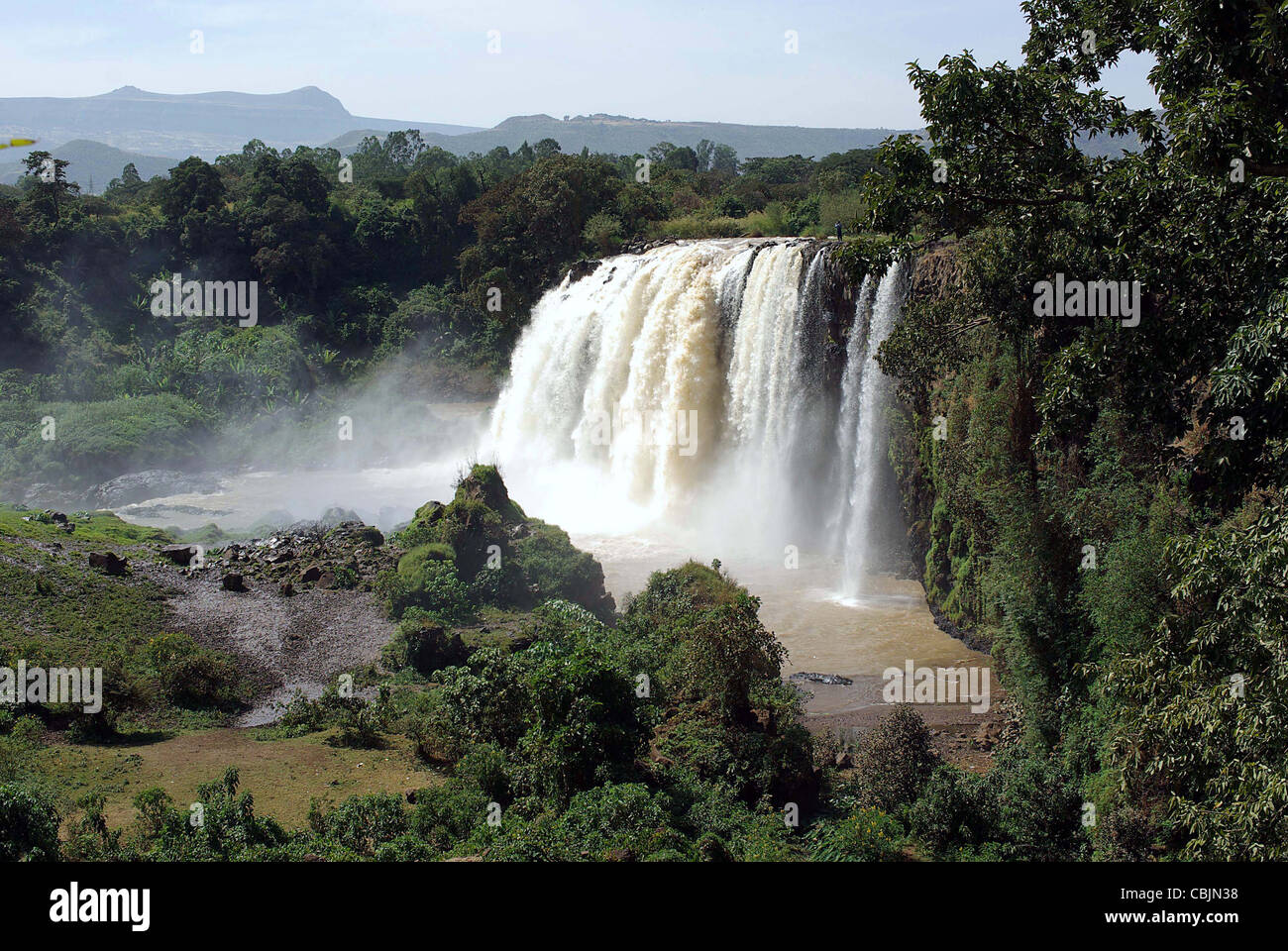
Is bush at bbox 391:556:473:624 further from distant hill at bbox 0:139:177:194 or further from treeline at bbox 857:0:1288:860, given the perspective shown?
distant hill at bbox 0:139:177:194

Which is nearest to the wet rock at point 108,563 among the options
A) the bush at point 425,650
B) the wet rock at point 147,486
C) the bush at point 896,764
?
the bush at point 425,650

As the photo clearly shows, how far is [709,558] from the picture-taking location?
75.2 feet

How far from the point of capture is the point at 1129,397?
30.7 ft

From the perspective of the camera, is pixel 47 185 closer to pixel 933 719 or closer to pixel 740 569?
pixel 740 569

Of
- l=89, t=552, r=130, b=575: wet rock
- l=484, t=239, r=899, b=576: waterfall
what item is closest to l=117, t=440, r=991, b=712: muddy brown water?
l=484, t=239, r=899, b=576: waterfall

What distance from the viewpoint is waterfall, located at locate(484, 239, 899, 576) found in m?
23.2

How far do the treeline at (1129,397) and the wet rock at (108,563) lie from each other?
1562 cm

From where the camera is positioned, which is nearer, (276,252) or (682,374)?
(682,374)

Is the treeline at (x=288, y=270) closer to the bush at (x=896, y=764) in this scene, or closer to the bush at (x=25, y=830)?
the bush at (x=896, y=764)

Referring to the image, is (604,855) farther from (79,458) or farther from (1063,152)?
(79,458)

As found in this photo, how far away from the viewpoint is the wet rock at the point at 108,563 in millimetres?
20219

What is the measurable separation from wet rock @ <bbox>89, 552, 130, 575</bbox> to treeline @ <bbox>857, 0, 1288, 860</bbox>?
51.2ft
